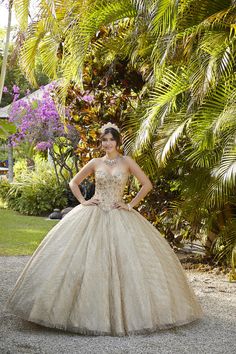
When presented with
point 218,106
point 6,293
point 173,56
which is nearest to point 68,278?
point 6,293

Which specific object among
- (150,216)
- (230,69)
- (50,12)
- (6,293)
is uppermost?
Result: (50,12)

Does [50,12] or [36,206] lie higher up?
[50,12]

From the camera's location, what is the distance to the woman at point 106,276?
5461 millimetres

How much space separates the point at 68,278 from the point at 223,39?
392 centimetres

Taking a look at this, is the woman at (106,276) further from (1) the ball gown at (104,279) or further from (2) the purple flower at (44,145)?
(2) the purple flower at (44,145)

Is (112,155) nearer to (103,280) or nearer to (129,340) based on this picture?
(103,280)

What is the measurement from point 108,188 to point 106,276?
0.85 meters

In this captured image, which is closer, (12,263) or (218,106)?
(218,106)

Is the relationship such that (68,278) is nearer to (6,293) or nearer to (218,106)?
(6,293)

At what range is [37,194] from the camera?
710 inches

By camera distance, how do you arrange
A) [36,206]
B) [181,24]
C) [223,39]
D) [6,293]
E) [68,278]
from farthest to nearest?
1. [36,206]
2. [181,24]
3. [223,39]
4. [6,293]
5. [68,278]

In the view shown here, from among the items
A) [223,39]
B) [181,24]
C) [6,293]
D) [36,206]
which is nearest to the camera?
[6,293]

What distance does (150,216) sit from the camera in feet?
35.0

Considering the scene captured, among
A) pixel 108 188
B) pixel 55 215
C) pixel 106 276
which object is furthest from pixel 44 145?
pixel 106 276
